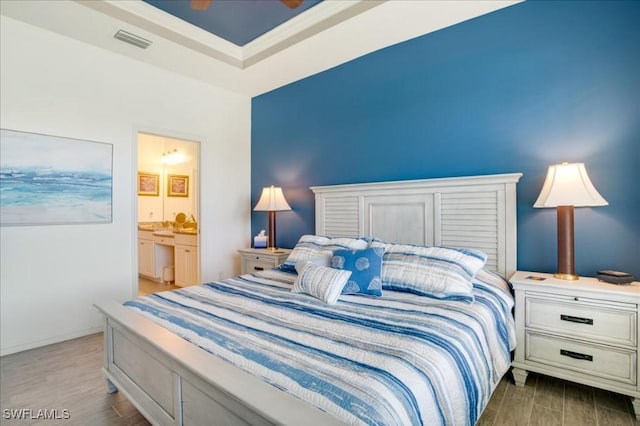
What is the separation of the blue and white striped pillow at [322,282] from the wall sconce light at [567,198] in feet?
4.64

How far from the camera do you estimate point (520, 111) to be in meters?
2.51

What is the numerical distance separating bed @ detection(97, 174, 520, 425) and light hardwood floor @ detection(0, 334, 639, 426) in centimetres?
19

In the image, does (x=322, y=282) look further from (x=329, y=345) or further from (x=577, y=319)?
(x=577, y=319)

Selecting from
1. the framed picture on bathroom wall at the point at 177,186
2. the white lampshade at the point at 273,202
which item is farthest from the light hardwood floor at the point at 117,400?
the framed picture on bathroom wall at the point at 177,186

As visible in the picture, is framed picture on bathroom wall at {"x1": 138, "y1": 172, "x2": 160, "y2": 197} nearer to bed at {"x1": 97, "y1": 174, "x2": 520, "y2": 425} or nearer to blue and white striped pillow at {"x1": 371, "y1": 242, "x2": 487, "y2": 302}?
bed at {"x1": 97, "y1": 174, "x2": 520, "y2": 425}

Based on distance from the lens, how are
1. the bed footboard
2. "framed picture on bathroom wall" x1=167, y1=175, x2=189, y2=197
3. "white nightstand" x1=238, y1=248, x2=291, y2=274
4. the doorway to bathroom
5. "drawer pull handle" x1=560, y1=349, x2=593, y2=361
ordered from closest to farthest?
the bed footboard < "drawer pull handle" x1=560, y1=349, x2=593, y2=361 < "white nightstand" x1=238, y1=248, x2=291, y2=274 < the doorway to bathroom < "framed picture on bathroom wall" x1=167, y1=175, x2=189, y2=197

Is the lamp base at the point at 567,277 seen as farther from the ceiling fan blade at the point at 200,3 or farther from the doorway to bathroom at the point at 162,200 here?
the doorway to bathroom at the point at 162,200

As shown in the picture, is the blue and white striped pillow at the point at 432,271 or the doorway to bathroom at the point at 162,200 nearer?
the blue and white striped pillow at the point at 432,271

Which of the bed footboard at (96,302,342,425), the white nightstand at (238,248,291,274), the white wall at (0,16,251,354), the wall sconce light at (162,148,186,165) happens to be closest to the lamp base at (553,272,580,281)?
the bed footboard at (96,302,342,425)

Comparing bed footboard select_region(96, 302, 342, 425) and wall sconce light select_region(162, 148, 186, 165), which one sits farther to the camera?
wall sconce light select_region(162, 148, 186, 165)

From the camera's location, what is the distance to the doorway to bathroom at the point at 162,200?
5379mm

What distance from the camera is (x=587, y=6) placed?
7.47 ft

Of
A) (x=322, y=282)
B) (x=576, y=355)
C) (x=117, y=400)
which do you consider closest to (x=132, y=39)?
(x=322, y=282)

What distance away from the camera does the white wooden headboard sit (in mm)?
2506
